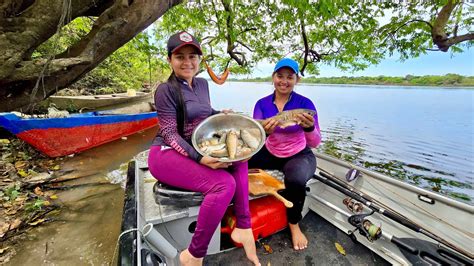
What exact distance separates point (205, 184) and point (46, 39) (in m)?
2.30

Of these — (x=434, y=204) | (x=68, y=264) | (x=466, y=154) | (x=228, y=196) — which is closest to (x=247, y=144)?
(x=228, y=196)

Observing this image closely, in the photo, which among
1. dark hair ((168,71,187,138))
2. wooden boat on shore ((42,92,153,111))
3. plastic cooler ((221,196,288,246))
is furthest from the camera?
wooden boat on shore ((42,92,153,111))

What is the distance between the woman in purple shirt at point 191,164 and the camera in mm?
1707

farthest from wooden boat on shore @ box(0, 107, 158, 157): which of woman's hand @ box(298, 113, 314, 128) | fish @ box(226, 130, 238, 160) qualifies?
woman's hand @ box(298, 113, 314, 128)

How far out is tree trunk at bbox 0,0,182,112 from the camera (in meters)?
1.95

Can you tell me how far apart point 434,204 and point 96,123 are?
26.1 ft

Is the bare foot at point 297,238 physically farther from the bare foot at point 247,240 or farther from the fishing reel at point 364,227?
the bare foot at point 247,240

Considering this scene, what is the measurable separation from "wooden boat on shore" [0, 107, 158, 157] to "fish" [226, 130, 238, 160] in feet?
18.8

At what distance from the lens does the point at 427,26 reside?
19.4 ft

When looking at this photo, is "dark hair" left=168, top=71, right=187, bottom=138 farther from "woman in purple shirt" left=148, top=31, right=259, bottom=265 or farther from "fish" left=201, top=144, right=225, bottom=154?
"fish" left=201, top=144, right=225, bottom=154

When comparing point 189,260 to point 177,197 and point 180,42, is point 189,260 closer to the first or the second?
point 177,197

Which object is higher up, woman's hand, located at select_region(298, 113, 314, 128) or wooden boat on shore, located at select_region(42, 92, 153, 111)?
woman's hand, located at select_region(298, 113, 314, 128)

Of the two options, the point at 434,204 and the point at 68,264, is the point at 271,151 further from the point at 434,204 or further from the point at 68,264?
the point at 68,264

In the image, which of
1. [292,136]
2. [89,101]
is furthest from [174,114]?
[89,101]
